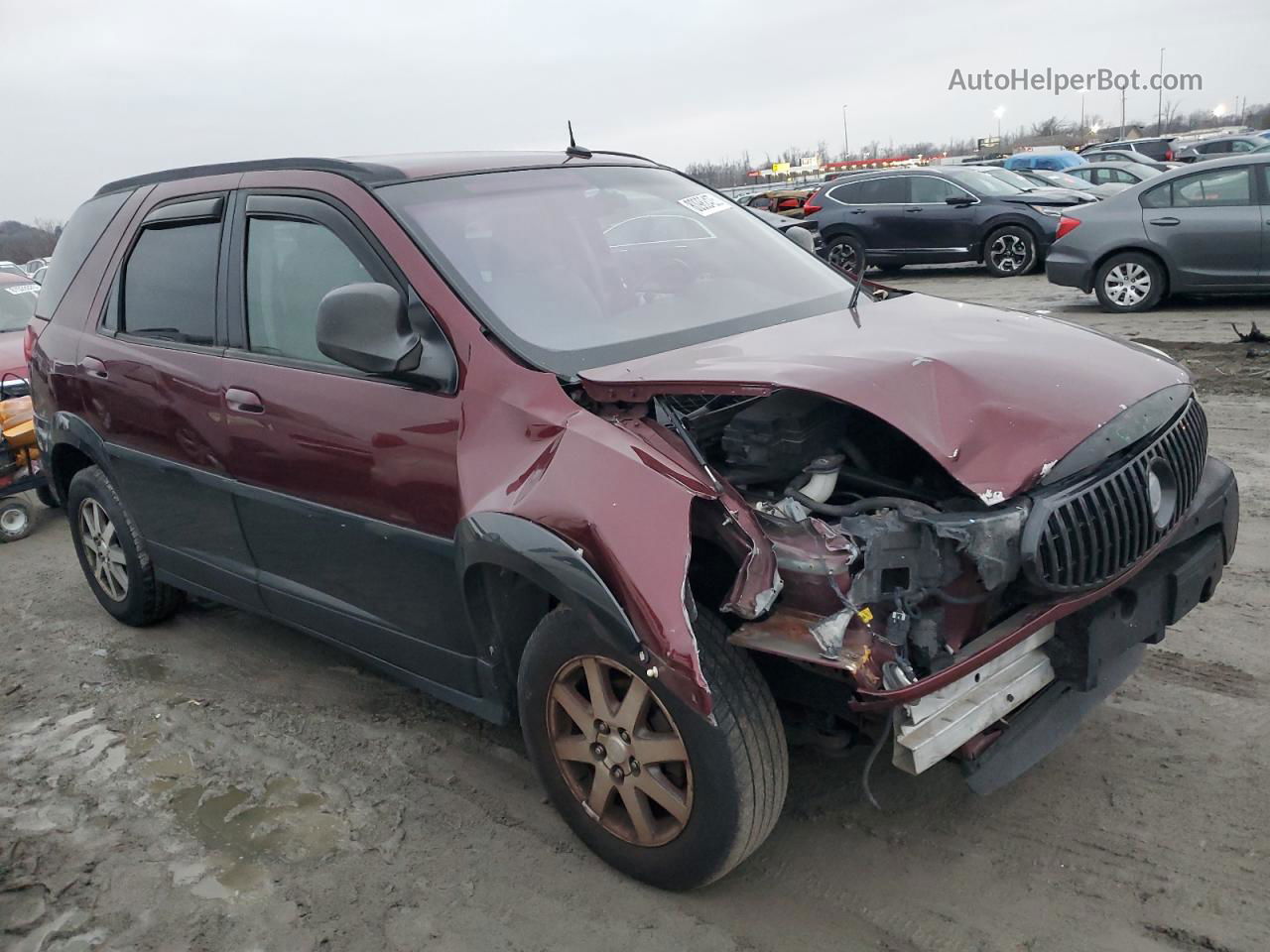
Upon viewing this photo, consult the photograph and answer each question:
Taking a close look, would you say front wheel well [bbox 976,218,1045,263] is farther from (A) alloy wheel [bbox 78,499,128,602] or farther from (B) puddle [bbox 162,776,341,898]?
(B) puddle [bbox 162,776,341,898]

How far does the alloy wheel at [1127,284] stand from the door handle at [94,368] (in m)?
9.65

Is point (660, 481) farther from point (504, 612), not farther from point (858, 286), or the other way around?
point (858, 286)

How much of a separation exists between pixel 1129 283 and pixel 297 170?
31.3ft

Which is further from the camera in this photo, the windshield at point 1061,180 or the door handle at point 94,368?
the windshield at point 1061,180

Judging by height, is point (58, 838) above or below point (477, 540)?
below

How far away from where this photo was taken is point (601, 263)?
3504 millimetres

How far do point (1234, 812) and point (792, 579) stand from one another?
1531 millimetres

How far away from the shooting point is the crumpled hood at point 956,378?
101 inches

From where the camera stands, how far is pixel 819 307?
11.8 feet

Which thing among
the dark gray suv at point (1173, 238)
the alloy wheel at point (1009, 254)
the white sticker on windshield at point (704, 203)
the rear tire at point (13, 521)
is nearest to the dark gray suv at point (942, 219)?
the alloy wheel at point (1009, 254)

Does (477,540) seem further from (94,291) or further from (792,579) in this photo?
(94,291)

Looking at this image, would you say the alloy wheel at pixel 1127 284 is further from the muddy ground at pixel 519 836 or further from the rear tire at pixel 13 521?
the rear tire at pixel 13 521

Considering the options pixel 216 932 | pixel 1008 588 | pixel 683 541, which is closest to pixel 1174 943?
pixel 1008 588

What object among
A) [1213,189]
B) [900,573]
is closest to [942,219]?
[1213,189]
